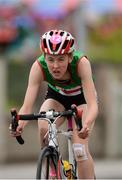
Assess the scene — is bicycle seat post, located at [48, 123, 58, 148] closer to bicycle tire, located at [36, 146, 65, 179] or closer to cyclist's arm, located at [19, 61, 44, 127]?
bicycle tire, located at [36, 146, 65, 179]

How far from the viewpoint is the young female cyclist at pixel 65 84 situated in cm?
841

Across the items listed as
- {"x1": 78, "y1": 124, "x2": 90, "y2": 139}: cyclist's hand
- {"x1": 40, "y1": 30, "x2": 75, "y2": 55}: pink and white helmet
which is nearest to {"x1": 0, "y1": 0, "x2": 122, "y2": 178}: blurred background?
{"x1": 40, "y1": 30, "x2": 75, "y2": 55}: pink and white helmet

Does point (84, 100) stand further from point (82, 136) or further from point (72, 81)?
point (82, 136)

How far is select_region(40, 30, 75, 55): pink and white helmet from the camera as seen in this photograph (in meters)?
8.39

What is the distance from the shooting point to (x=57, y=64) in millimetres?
8391

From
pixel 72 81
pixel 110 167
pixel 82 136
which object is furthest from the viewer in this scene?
pixel 110 167

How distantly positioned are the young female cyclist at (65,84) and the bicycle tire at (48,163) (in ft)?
1.07

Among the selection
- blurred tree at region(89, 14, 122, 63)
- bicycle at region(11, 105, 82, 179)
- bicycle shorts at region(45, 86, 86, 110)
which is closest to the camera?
bicycle at region(11, 105, 82, 179)

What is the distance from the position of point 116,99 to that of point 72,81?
49.6 feet

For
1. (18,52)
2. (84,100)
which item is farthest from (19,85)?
(84,100)

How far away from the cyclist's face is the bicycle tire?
2.55 feet

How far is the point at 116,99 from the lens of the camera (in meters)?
24.0

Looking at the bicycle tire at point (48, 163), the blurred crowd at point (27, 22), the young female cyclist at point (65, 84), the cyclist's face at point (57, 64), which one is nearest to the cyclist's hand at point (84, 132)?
the young female cyclist at point (65, 84)

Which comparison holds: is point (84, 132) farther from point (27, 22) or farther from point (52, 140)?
point (27, 22)
